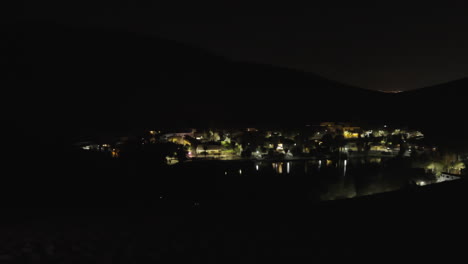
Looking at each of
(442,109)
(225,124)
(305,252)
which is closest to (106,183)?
(305,252)

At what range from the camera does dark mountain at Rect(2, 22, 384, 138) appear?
96.9ft

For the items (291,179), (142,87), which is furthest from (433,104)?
(291,179)

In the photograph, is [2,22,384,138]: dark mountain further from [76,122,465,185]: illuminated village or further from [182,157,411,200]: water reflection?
[182,157,411,200]: water reflection

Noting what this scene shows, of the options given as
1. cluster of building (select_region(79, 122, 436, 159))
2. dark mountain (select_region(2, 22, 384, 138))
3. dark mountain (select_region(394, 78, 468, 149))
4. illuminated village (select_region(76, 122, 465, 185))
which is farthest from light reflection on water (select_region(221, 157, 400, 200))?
dark mountain (select_region(394, 78, 468, 149))

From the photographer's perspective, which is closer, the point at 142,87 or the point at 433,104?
the point at 142,87

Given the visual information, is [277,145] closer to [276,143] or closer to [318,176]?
[276,143]

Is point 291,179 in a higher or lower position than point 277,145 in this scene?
lower

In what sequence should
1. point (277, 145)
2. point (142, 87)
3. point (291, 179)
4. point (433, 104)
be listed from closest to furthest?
point (291, 179)
point (277, 145)
point (142, 87)
point (433, 104)

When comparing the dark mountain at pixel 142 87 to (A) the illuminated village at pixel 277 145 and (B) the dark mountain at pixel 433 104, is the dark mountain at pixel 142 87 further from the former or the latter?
(A) the illuminated village at pixel 277 145

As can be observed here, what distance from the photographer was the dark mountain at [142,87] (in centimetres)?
2955

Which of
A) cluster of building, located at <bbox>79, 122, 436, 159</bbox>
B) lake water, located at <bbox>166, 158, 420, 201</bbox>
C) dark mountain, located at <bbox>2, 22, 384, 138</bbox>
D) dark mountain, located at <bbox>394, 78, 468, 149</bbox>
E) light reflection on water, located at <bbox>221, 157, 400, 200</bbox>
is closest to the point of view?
lake water, located at <bbox>166, 158, 420, 201</bbox>

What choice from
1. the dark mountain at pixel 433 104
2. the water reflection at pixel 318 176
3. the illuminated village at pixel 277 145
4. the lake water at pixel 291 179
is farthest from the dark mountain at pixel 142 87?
the water reflection at pixel 318 176

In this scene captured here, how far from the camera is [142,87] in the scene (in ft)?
136

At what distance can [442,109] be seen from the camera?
40.0 metres
